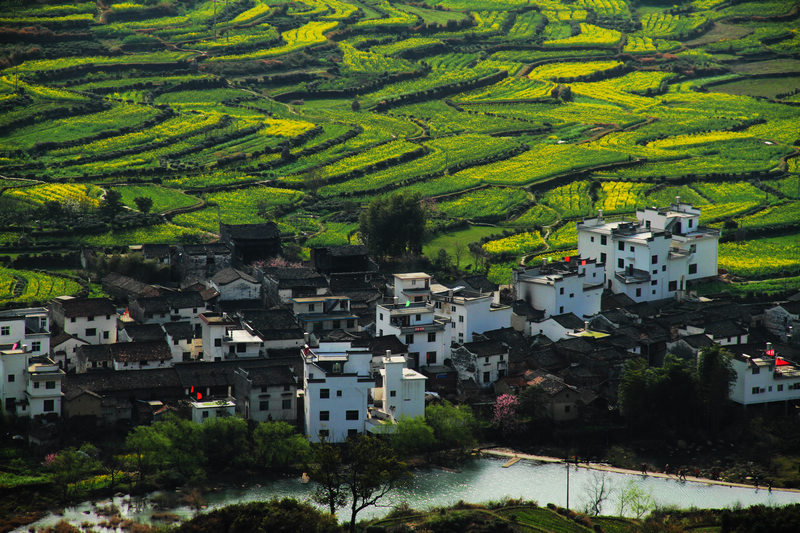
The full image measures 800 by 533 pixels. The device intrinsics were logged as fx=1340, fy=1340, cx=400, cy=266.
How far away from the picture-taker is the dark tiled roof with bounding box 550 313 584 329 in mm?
69625

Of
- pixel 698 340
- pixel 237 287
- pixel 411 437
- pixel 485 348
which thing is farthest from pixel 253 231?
pixel 698 340

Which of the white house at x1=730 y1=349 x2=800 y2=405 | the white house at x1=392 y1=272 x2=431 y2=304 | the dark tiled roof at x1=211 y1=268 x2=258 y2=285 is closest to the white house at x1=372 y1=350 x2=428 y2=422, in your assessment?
Result: the white house at x1=392 y1=272 x2=431 y2=304

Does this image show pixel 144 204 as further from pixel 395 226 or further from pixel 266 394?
pixel 266 394

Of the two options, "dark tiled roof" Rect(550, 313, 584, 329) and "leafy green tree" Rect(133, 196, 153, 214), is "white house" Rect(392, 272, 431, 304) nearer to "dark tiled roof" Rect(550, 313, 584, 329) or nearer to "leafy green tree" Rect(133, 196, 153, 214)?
"dark tiled roof" Rect(550, 313, 584, 329)

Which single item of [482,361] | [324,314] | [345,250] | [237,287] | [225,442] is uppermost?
[345,250]

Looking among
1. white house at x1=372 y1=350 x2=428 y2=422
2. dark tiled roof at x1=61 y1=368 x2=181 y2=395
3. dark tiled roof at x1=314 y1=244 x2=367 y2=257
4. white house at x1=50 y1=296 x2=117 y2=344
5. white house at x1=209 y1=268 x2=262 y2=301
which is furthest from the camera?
dark tiled roof at x1=314 y1=244 x2=367 y2=257

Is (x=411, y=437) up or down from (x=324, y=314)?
down

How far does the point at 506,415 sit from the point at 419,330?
7.36m

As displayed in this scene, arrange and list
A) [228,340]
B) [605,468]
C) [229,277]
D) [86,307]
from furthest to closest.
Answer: [229,277]
[86,307]
[228,340]
[605,468]

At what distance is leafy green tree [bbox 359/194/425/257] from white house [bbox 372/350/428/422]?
2512 cm

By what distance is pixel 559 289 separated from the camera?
239 feet

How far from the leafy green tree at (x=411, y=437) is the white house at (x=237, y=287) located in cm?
1919

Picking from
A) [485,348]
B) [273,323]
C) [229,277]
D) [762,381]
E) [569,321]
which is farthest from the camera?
[229,277]

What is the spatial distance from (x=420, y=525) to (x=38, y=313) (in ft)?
92.0
